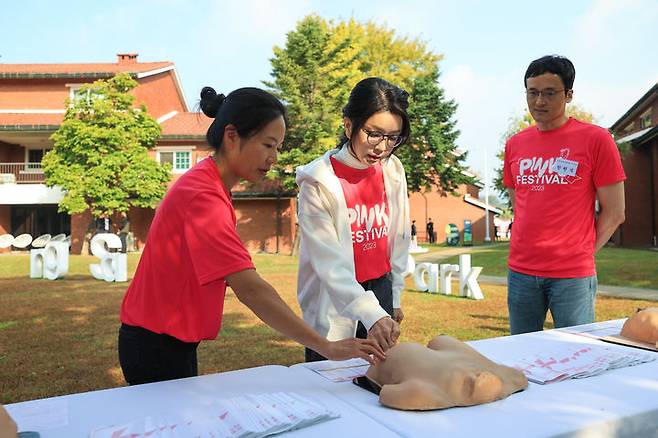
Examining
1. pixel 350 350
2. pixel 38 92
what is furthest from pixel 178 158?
pixel 350 350

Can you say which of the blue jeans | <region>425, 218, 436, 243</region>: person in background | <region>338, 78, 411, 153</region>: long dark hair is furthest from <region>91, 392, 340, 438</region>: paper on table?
<region>425, 218, 436, 243</region>: person in background

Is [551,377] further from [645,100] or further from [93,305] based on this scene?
[645,100]

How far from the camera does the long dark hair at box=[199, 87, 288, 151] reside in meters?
1.72

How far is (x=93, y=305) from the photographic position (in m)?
8.44

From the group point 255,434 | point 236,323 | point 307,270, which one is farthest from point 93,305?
point 255,434

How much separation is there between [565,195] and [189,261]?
1.85m

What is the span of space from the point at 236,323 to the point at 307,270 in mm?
5197

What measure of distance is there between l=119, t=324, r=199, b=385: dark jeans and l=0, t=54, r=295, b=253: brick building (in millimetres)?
20806

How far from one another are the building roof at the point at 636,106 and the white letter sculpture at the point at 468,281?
55.8 feet

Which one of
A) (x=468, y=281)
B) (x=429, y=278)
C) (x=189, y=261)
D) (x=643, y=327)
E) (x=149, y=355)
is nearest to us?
(x=189, y=261)

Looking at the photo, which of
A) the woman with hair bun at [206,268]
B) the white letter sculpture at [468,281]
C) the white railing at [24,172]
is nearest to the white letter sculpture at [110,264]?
the white letter sculpture at [468,281]

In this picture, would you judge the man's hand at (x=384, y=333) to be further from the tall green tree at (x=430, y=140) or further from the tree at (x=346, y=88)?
the tall green tree at (x=430, y=140)

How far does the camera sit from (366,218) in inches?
91.9

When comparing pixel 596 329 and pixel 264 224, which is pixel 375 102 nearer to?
pixel 596 329
